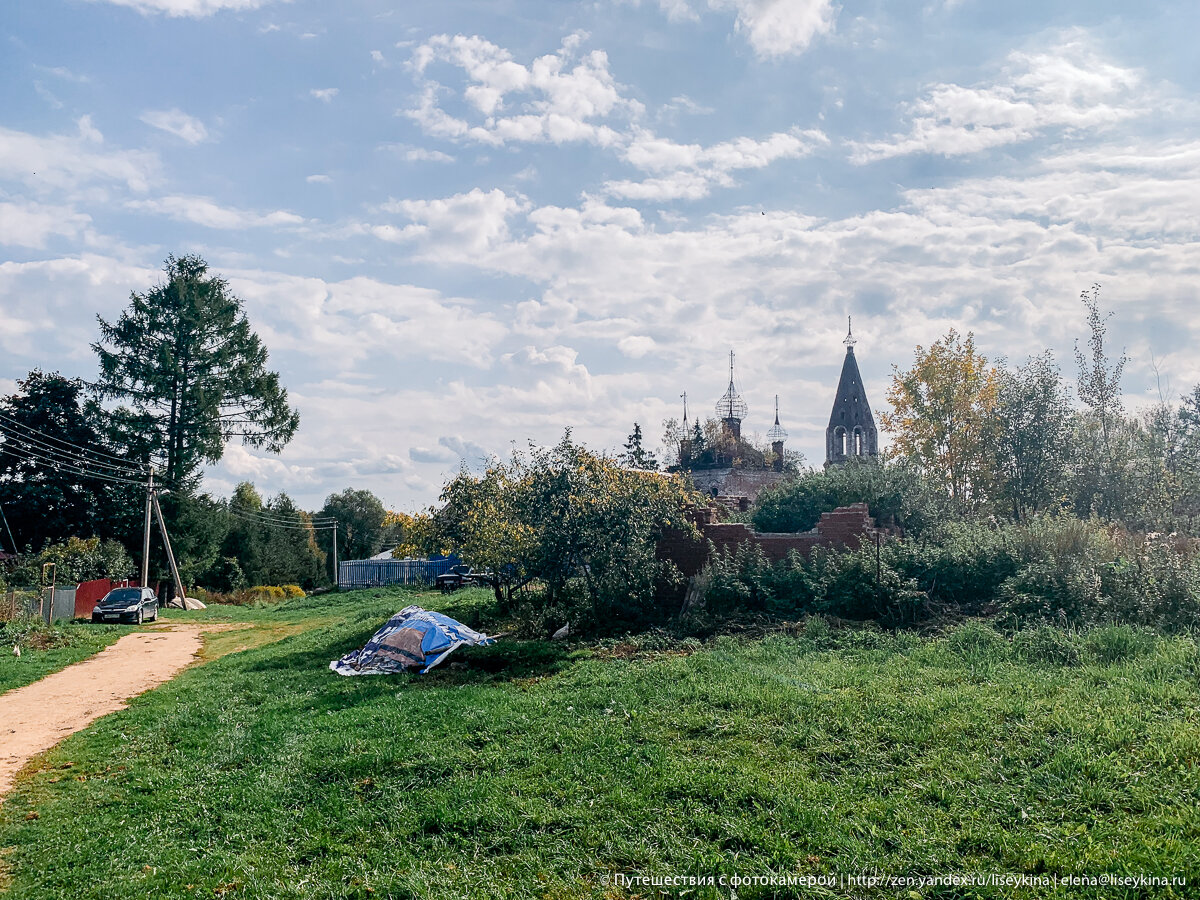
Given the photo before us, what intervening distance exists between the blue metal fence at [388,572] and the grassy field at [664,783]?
97.4 feet

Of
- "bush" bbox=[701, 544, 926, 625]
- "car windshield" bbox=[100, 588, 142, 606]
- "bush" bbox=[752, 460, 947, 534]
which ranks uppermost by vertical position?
"bush" bbox=[752, 460, 947, 534]

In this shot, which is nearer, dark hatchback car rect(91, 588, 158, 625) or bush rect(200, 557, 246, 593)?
dark hatchback car rect(91, 588, 158, 625)

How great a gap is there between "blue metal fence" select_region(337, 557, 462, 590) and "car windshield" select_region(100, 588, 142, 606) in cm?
1360

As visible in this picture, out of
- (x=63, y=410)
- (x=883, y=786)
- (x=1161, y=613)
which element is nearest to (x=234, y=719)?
(x=883, y=786)

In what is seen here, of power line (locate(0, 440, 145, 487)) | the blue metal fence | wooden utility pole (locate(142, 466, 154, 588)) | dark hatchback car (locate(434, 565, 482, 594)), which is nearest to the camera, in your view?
wooden utility pole (locate(142, 466, 154, 588))

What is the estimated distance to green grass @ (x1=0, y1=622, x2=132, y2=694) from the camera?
45.3ft

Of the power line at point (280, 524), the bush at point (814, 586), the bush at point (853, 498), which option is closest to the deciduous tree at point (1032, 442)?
the bush at point (853, 498)

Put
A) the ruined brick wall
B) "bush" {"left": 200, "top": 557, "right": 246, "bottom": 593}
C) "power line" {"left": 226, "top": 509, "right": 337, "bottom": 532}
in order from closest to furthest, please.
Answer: the ruined brick wall
"bush" {"left": 200, "top": 557, "right": 246, "bottom": 593}
"power line" {"left": 226, "top": 509, "right": 337, "bottom": 532}

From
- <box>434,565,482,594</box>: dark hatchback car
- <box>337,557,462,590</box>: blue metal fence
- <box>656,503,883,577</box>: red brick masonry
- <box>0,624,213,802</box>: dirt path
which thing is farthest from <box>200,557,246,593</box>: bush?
<box>656,503,883,577</box>: red brick masonry

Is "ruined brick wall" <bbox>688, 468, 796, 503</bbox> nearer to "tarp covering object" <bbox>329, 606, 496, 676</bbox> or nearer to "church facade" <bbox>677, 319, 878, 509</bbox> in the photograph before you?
"church facade" <bbox>677, 319, 878, 509</bbox>

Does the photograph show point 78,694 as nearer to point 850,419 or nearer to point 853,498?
point 853,498

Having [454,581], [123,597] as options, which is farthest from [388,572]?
[123,597]

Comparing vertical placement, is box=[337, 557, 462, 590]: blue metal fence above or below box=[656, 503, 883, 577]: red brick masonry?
below

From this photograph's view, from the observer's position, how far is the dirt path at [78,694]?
8.97 metres
